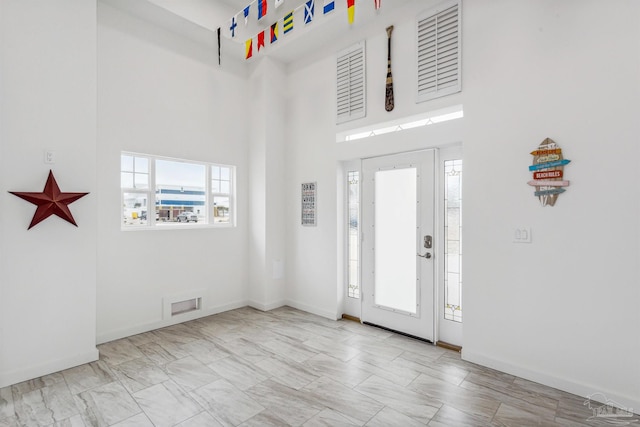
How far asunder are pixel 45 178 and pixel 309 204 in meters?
2.89

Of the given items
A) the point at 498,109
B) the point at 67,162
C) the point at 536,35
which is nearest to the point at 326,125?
the point at 498,109

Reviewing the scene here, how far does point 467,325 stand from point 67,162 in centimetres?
407

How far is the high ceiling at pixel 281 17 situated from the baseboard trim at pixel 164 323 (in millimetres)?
3564

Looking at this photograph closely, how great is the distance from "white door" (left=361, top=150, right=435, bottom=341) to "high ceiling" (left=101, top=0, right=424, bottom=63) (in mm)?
1611

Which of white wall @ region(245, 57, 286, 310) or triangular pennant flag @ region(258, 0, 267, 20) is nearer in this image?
triangular pennant flag @ region(258, 0, 267, 20)

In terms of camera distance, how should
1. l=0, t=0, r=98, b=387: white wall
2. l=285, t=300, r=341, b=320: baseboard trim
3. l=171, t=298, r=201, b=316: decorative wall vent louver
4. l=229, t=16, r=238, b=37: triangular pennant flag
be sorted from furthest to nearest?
l=285, t=300, r=341, b=320: baseboard trim < l=171, t=298, r=201, b=316: decorative wall vent louver < l=229, t=16, r=238, b=37: triangular pennant flag < l=0, t=0, r=98, b=387: white wall

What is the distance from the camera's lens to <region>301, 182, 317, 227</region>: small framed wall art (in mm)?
4562

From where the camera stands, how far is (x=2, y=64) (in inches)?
105

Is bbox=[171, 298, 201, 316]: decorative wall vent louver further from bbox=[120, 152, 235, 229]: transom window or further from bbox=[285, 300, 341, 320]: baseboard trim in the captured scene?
bbox=[285, 300, 341, 320]: baseboard trim

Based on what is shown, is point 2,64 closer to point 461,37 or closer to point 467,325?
point 461,37

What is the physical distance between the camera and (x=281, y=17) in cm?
398

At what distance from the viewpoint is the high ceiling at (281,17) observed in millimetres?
3598

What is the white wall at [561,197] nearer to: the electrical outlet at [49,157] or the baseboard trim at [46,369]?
the electrical outlet at [49,157]

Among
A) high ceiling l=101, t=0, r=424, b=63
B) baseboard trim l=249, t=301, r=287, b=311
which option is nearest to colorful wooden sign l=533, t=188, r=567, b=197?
high ceiling l=101, t=0, r=424, b=63
